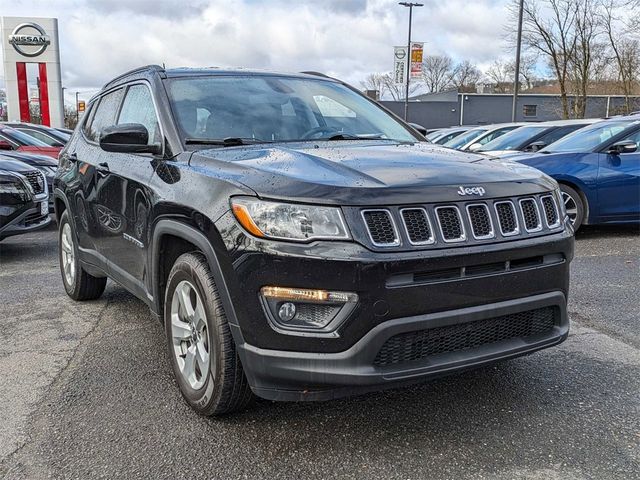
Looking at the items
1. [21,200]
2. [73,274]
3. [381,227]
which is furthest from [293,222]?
[21,200]

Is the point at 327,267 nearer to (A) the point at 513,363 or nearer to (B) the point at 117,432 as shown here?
(B) the point at 117,432

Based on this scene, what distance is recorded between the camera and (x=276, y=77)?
414cm

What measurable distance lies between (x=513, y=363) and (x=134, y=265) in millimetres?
2366

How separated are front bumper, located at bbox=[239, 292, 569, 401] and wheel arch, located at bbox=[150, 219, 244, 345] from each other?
18cm

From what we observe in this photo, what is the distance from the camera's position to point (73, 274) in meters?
5.21

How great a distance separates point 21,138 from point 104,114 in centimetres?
898

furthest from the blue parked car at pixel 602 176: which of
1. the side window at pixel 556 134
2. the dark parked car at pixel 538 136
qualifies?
the side window at pixel 556 134

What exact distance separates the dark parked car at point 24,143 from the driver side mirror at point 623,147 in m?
9.89

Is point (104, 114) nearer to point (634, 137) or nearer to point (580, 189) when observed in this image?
point (580, 189)

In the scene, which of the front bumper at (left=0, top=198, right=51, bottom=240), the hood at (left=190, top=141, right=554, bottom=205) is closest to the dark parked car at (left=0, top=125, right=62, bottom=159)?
the front bumper at (left=0, top=198, right=51, bottom=240)

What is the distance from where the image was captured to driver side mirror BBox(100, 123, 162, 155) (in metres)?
3.38

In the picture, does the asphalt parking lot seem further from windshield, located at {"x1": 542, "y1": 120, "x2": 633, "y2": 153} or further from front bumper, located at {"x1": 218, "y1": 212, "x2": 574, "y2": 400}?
windshield, located at {"x1": 542, "y1": 120, "x2": 633, "y2": 153}

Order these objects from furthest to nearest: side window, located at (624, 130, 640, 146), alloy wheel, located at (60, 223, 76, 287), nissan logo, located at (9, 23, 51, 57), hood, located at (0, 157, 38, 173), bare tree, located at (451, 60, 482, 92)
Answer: bare tree, located at (451, 60, 482, 92) < nissan logo, located at (9, 23, 51, 57) < side window, located at (624, 130, 640, 146) < hood, located at (0, 157, 38, 173) < alloy wheel, located at (60, 223, 76, 287)

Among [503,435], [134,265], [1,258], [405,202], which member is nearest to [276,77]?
[134,265]
